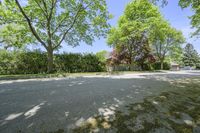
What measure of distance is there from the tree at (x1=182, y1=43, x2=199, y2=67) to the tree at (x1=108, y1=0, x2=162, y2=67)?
39605 millimetres

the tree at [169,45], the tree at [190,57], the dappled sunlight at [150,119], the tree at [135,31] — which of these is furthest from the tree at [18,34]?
the tree at [190,57]

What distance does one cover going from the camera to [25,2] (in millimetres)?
15633

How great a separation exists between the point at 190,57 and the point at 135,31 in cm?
4522

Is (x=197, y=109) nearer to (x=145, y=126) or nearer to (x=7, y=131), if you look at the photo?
(x=145, y=126)

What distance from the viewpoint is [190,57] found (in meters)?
59.2

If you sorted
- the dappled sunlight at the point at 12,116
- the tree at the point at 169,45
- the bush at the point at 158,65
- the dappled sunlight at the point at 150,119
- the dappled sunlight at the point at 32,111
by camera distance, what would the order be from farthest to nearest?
the tree at the point at 169,45, the bush at the point at 158,65, the dappled sunlight at the point at 32,111, the dappled sunlight at the point at 12,116, the dappled sunlight at the point at 150,119

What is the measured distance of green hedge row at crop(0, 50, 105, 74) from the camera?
16.0 m

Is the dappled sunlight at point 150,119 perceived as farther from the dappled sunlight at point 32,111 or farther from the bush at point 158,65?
the bush at point 158,65

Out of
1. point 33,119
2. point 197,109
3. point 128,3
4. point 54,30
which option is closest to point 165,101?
point 197,109

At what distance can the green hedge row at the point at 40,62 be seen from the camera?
16047 mm

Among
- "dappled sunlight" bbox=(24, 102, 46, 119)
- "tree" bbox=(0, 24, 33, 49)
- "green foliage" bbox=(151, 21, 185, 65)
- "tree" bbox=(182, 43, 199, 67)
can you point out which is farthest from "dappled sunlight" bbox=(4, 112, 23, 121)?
"tree" bbox=(182, 43, 199, 67)

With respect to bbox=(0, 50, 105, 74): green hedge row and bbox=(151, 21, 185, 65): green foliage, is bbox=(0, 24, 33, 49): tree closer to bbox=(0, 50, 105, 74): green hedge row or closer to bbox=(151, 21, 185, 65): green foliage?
bbox=(0, 50, 105, 74): green hedge row

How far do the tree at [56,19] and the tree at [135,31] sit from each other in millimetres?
8330

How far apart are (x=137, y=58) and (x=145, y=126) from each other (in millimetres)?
26978
